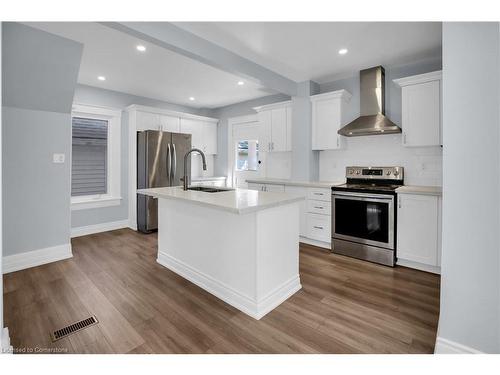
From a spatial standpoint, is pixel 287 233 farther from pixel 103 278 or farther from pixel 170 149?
pixel 170 149

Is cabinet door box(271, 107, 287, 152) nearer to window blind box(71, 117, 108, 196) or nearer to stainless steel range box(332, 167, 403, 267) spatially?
stainless steel range box(332, 167, 403, 267)

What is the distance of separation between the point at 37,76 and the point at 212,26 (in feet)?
6.32

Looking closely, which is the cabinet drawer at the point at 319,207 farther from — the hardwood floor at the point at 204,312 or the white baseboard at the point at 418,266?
the white baseboard at the point at 418,266

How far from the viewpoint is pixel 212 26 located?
2568 millimetres

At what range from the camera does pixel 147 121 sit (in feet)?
15.9

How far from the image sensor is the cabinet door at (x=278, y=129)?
14.8 ft

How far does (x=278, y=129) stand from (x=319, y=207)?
1610mm

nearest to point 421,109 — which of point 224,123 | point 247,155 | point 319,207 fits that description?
point 319,207

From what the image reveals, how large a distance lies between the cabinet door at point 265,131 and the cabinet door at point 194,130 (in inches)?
67.7

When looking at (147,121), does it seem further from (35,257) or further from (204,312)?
(204,312)

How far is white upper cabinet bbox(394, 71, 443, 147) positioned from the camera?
304 cm

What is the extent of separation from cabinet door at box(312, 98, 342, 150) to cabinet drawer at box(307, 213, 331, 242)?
1081mm

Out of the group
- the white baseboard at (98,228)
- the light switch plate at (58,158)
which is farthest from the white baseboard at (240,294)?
the white baseboard at (98,228)

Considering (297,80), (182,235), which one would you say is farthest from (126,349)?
(297,80)
